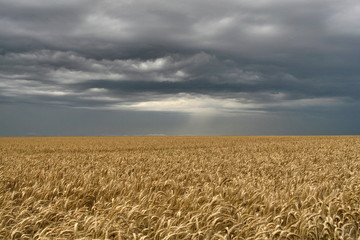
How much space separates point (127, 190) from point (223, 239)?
17.6 ft

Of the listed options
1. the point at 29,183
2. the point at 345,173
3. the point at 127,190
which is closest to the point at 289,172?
the point at 345,173

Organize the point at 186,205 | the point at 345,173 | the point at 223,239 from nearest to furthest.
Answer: the point at 223,239
the point at 186,205
the point at 345,173

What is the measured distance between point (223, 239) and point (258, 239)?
0.62 m

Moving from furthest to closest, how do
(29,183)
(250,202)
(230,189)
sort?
1. (29,183)
2. (230,189)
3. (250,202)

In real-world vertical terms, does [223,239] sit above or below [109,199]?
above

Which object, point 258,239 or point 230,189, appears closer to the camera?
point 258,239

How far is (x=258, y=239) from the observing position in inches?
176

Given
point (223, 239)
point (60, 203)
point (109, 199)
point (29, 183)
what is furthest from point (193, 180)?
point (223, 239)

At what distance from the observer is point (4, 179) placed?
1090cm

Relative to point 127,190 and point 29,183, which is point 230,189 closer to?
point 127,190

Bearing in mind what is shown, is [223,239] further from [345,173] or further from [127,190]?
[345,173]

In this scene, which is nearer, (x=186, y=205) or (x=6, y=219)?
(x=6, y=219)

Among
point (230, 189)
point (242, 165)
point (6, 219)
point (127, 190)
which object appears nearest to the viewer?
point (6, 219)

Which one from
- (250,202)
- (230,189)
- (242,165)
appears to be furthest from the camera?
(242,165)
